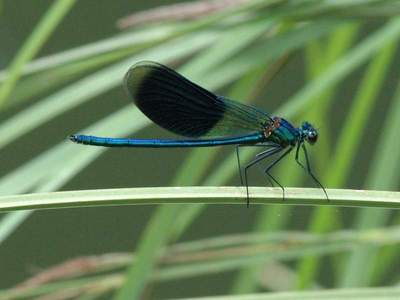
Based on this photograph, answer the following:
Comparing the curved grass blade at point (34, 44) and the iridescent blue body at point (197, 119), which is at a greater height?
the curved grass blade at point (34, 44)

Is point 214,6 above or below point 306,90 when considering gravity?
above

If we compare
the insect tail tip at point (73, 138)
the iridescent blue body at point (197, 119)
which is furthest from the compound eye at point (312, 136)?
the insect tail tip at point (73, 138)

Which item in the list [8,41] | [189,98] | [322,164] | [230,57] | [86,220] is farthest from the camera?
[86,220]

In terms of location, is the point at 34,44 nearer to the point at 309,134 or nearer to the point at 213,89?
the point at 213,89

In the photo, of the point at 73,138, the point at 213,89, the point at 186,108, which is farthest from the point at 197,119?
the point at 73,138

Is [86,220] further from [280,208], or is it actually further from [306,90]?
[306,90]

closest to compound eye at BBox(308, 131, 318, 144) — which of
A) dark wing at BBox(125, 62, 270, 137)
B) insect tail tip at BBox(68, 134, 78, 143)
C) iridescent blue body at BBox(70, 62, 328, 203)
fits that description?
iridescent blue body at BBox(70, 62, 328, 203)

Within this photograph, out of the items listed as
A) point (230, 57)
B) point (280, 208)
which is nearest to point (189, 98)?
point (230, 57)

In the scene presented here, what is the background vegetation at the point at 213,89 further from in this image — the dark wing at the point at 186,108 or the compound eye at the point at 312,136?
the compound eye at the point at 312,136
